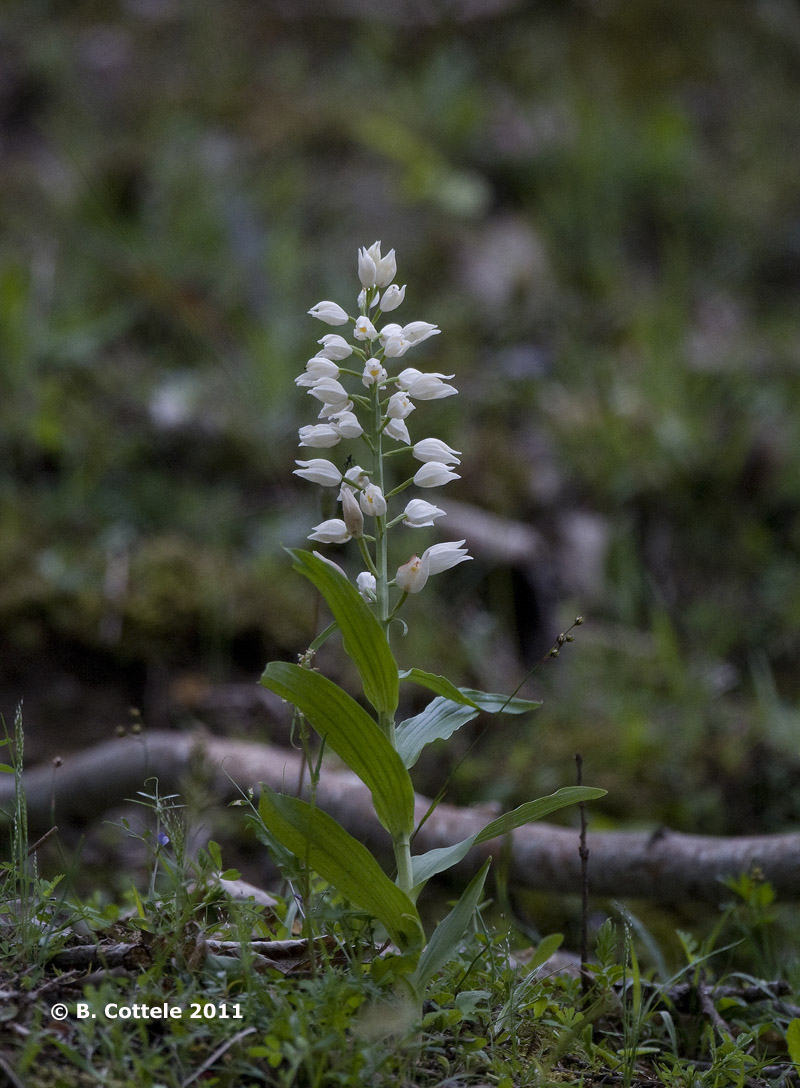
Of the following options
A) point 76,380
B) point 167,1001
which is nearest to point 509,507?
point 76,380

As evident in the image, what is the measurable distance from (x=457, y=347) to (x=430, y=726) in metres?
3.53

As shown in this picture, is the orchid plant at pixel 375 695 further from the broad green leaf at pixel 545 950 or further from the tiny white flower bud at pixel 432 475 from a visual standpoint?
the broad green leaf at pixel 545 950

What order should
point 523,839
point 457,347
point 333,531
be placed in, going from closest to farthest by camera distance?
1. point 333,531
2. point 523,839
3. point 457,347

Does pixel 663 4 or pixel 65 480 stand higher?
pixel 663 4

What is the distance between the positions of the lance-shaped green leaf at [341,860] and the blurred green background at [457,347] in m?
1.43

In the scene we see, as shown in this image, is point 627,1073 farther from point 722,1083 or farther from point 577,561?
point 577,561

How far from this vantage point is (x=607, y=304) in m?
5.13

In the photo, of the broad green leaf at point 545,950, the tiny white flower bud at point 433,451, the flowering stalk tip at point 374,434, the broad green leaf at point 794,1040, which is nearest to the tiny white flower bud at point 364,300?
the flowering stalk tip at point 374,434

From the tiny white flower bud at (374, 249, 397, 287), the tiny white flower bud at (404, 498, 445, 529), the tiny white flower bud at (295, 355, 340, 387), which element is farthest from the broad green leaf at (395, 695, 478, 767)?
the tiny white flower bud at (374, 249, 397, 287)

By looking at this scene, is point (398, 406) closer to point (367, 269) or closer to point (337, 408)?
point (337, 408)

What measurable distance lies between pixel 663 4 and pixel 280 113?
3.58 m

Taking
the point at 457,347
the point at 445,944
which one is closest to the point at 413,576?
the point at 445,944

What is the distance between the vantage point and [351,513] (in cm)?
126

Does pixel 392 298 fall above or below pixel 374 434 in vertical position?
above
